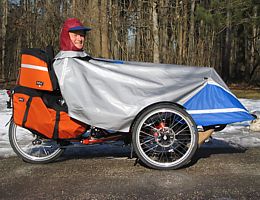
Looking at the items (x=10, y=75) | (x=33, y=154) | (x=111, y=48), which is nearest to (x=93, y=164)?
(x=33, y=154)

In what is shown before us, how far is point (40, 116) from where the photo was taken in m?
4.38

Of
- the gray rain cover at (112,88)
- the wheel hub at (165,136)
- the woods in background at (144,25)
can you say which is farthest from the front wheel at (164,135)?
the woods in background at (144,25)

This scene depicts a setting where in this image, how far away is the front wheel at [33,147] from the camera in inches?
187

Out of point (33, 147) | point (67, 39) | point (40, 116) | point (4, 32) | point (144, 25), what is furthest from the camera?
point (4, 32)

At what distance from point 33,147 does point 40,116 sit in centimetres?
69

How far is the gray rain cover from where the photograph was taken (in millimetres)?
4398

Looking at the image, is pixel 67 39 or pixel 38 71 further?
pixel 67 39

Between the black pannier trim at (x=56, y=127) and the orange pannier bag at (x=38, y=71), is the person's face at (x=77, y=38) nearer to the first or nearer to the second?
the orange pannier bag at (x=38, y=71)

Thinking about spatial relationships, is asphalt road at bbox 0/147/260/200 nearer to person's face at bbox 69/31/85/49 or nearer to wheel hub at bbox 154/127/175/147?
wheel hub at bbox 154/127/175/147

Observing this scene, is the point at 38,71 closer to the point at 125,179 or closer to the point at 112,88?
the point at 112,88

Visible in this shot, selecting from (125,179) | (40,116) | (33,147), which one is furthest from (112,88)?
(33,147)

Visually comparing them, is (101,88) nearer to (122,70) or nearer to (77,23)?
(122,70)

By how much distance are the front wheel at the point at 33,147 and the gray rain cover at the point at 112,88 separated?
683 mm

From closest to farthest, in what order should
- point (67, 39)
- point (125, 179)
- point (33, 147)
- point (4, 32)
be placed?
point (125, 179) → point (67, 39) → point (33, 147) → point (4, 32)
